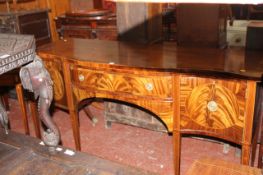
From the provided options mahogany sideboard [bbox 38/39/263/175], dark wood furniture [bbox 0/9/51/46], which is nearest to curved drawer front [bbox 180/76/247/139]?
mahogany sideboard [bbox 38/39/263/175]

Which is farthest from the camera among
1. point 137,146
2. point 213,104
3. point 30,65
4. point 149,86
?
point 137,146

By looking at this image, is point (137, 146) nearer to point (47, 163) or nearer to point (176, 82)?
point (176, 82)

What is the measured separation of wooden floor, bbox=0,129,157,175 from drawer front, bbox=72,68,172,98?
545mm

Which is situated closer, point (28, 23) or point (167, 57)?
point (167, 57)

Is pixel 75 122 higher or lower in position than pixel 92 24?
lower

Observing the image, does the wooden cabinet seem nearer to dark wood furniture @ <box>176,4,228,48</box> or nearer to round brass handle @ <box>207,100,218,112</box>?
dark wood furniture @ <box>176,4,228,48</box>

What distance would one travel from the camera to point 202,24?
220 centimetres

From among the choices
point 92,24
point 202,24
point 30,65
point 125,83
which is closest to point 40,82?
point 30,65

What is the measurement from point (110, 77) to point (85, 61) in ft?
0.62

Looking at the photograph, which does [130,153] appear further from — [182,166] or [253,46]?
[253,46]

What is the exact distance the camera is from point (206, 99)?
1.75 meters

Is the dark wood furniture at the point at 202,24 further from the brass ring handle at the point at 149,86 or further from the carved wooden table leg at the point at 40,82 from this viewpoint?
the carved wooden table leg at the point at 40,82

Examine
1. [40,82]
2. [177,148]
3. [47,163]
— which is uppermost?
[40,82]

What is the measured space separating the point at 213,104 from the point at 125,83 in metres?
0.54
